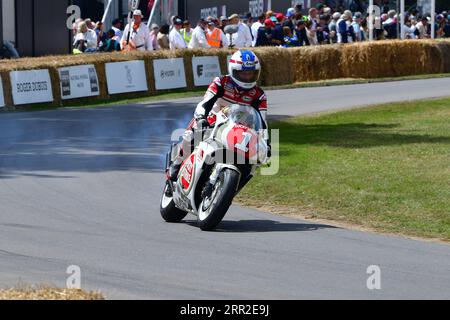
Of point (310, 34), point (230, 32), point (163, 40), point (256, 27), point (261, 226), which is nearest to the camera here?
point (261, 226)

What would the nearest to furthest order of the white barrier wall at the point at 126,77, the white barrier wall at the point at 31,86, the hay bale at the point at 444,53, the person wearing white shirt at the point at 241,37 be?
the white barrier wall at the point at 31,86
the white barrier wall at the point at 126,77
the person wearing white shirt at the point at 241,37
the hay bale at the point at 444,53

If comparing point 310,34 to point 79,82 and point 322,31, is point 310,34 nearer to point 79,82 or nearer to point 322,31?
point 322,31

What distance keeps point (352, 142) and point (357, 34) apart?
1713 cm

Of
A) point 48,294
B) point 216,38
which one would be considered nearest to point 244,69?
point 48,294

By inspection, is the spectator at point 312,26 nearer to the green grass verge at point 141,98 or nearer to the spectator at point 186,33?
the green grass verge at point 141,98

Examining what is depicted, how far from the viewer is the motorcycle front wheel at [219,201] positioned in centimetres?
1045

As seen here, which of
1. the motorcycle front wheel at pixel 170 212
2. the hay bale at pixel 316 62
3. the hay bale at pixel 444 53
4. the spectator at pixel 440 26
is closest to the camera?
the motorcycle front wheel at pixel 170 212

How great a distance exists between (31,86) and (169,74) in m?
4.16

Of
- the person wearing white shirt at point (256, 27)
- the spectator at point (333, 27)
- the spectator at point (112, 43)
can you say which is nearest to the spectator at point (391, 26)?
the spectator at point (333, 27)

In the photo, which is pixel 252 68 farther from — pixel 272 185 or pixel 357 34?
pixel 357 34

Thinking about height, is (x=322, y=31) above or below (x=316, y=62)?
above

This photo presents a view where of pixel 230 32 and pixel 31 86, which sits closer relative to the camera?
pixel 31 86

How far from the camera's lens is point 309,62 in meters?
30.5

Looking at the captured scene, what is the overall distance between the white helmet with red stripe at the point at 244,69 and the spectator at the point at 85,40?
18344 mm
